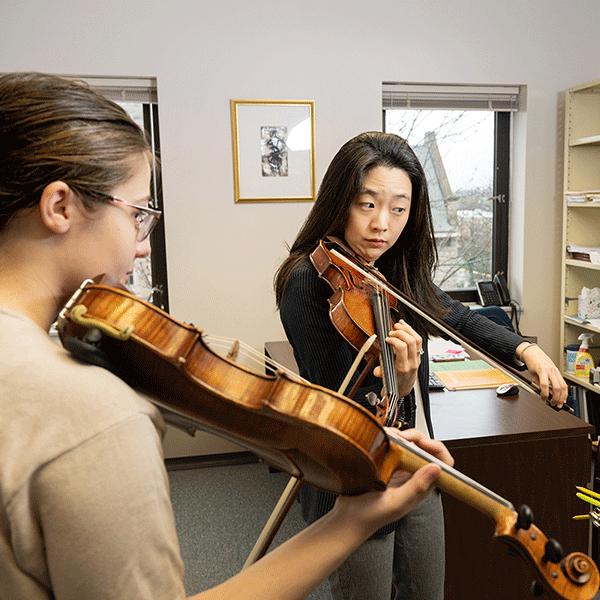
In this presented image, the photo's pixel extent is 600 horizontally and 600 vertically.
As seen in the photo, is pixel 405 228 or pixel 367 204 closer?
pixel 367 204

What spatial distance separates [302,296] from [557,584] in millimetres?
743

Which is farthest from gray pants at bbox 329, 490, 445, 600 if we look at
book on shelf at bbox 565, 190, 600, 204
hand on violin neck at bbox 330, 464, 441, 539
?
book on shelf at bbox 565, 190, 600, 204

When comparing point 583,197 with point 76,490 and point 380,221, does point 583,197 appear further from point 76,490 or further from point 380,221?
point 76,490

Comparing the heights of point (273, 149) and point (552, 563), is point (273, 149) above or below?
above

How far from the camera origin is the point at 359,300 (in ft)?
4.35

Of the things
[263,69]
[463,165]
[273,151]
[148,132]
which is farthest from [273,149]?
[463,165]

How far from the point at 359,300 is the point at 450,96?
2408 millimetres

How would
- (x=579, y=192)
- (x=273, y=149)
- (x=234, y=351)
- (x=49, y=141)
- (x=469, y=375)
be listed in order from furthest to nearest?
(x=579, y=192) → (x=273, y=149) → (x=469, y=375) → (x=234, y=351) → (x=49, y=141)

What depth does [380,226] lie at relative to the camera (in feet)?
4.52

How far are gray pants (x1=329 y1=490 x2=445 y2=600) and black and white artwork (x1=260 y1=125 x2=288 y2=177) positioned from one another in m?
2.17

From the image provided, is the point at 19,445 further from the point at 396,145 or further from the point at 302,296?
the point at 396,145

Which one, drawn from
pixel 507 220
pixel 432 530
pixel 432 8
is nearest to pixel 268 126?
pixel 432 8

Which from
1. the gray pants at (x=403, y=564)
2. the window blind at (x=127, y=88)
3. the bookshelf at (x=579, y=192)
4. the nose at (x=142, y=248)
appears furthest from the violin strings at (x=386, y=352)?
the bookshelf at (x=579, y=192)

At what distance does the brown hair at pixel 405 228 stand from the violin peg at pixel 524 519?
75 cm
